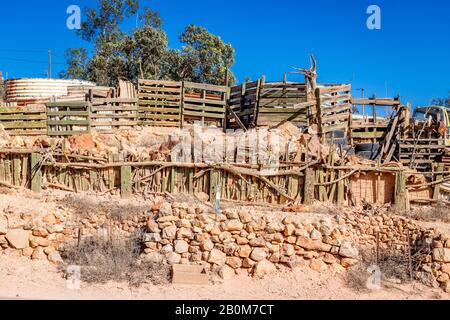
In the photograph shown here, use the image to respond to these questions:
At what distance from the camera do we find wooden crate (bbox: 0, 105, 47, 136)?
1553 cm

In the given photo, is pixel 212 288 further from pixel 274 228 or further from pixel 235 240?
pixel 274 228

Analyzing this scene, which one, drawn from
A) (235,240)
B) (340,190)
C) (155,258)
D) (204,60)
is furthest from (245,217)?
(204,60)

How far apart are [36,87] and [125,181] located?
1531 cm

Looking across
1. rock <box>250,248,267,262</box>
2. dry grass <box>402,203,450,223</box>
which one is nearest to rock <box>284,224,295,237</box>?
rock <box>250,248,267,262</box>

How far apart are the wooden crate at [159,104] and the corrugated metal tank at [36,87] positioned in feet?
28.6

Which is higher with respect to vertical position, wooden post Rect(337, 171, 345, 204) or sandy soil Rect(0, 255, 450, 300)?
wooden post Rect(337, 171, 345, 204)

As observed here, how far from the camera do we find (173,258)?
31.0 feet

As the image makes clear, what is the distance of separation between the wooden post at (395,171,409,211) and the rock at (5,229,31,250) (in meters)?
8.71

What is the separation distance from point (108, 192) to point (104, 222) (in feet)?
3.99

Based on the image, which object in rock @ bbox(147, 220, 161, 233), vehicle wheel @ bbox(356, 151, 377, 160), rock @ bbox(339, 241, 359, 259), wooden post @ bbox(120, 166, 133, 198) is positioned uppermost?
vehicle wheel @ bbox(356, 151, 377, 160)

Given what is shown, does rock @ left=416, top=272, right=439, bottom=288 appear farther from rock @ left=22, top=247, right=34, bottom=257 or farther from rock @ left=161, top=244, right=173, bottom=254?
rock @ left=22, top=247, right=34, bottom=257

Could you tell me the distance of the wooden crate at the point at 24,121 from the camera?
1553 centimetres

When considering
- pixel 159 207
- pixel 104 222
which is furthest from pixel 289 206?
pixel 104 222

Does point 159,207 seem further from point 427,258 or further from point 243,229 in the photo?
point 427,258
